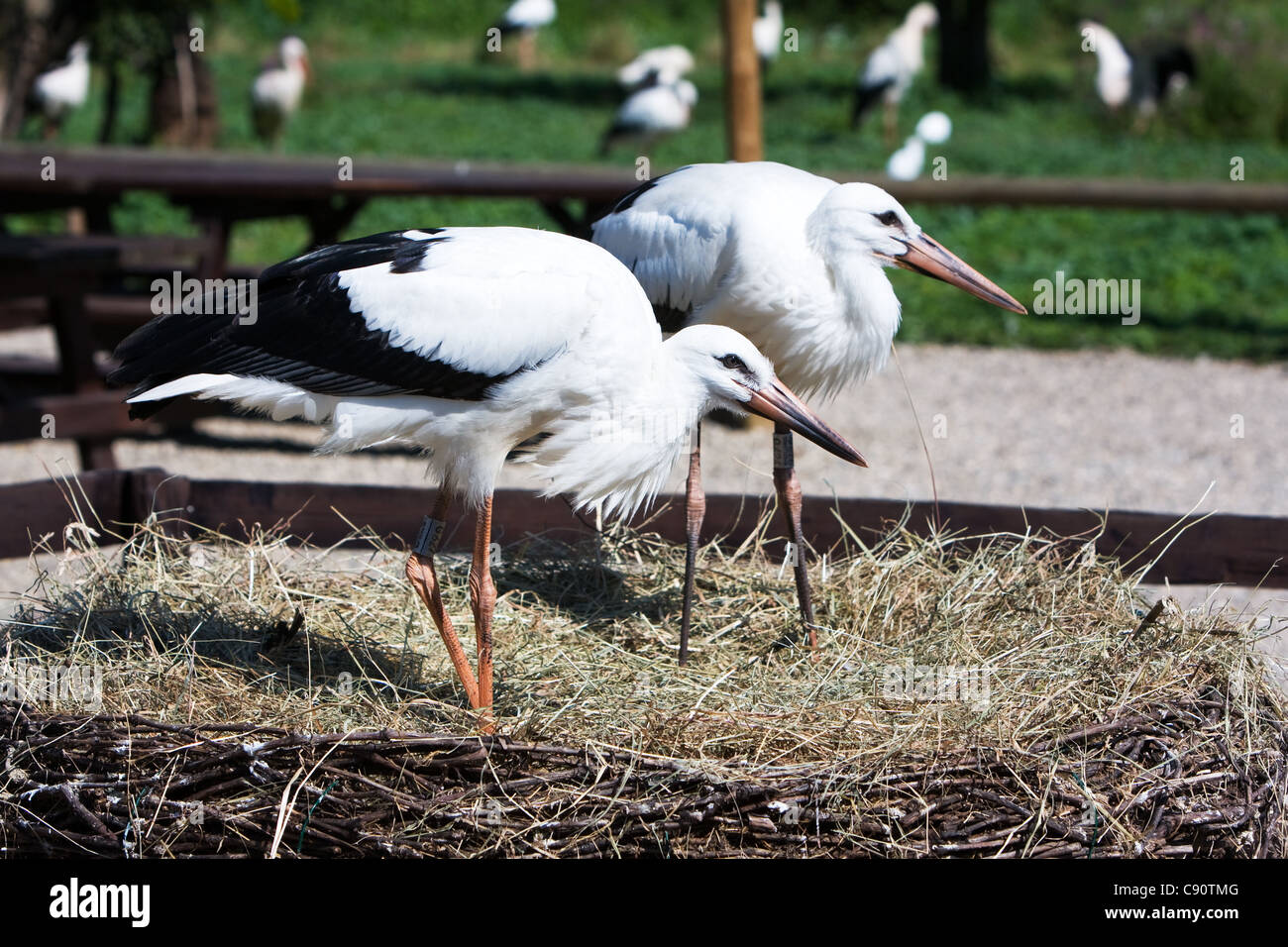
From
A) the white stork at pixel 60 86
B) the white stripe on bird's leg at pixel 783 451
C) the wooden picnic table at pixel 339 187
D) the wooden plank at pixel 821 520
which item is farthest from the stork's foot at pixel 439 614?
the white stork at pixel 60 86

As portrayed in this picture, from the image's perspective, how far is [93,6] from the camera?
12.3 metres

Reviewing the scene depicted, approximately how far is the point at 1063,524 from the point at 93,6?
1076 cm

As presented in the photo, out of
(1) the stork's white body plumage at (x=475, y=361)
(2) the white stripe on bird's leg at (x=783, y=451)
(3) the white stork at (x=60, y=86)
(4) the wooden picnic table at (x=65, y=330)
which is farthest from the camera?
(3) the white stork at (x=60, y=86)

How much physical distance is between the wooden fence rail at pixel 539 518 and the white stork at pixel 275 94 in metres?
12.9

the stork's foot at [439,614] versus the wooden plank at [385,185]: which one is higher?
the wooden plank at [385,185]

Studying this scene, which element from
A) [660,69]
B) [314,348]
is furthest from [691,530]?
[660,69]

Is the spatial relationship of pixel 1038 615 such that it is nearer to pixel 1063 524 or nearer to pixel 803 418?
pixel 1063 524

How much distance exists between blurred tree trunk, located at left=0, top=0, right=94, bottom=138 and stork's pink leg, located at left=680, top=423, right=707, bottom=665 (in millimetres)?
10095

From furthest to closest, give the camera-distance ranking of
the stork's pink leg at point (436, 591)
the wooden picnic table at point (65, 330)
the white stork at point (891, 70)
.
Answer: the white stork at point (891, 70), the wooden picnic table at point (65, 330), the stork's pink leg at point (436, 591)

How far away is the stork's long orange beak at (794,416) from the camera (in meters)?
3.29

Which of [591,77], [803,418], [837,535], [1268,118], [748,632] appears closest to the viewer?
[803,418]

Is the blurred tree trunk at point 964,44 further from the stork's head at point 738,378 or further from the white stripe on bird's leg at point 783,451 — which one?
the stork's head at point 738,378

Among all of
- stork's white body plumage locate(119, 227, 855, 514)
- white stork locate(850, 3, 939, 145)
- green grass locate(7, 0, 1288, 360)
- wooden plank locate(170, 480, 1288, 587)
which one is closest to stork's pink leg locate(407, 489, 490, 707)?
stork's white body plumage locate(119, 227, 855, 514)

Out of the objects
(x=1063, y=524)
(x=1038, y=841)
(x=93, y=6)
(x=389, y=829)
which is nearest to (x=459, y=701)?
(x=389, y=829)
